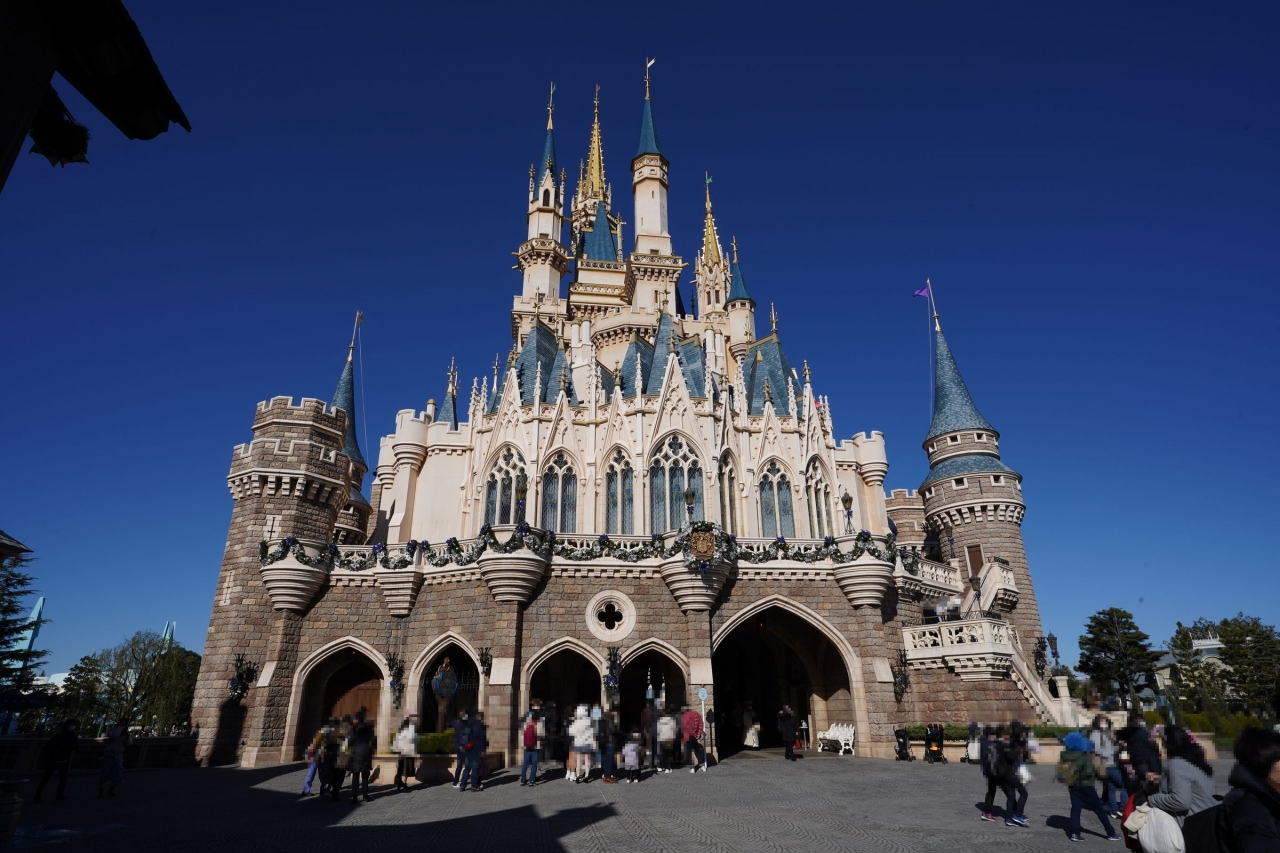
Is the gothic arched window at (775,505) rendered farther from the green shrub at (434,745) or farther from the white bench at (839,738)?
the green shrub at (434,745)

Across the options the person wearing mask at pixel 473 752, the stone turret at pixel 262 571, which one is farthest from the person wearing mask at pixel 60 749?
the stone turret at pixel 262 571

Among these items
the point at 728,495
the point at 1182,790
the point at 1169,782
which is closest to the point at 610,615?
the point at 728,495

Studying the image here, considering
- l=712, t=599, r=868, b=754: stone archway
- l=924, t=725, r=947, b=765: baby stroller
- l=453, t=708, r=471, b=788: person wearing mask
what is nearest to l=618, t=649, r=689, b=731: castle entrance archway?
l=712, t=599, r=868, b=754: stone archway

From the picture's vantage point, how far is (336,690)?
23906 mm

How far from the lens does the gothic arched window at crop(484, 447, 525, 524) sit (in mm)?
28234

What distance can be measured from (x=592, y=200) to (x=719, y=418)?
3050 centimetres

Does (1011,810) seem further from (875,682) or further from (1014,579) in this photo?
(1014,579)

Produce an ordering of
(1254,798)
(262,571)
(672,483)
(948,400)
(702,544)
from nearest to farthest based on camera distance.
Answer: (1254,798)
(702,544)
(262,571)
(672,483)
(948,400)

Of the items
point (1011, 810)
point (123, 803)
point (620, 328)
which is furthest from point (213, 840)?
point (620, 328)

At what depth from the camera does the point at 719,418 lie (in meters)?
29.2

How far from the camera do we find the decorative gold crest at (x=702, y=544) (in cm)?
2052

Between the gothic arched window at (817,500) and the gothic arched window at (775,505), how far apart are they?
0.86 metres

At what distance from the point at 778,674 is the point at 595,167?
43745mm

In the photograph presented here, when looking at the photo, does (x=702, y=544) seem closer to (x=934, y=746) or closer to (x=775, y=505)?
(x=934, y=746)
